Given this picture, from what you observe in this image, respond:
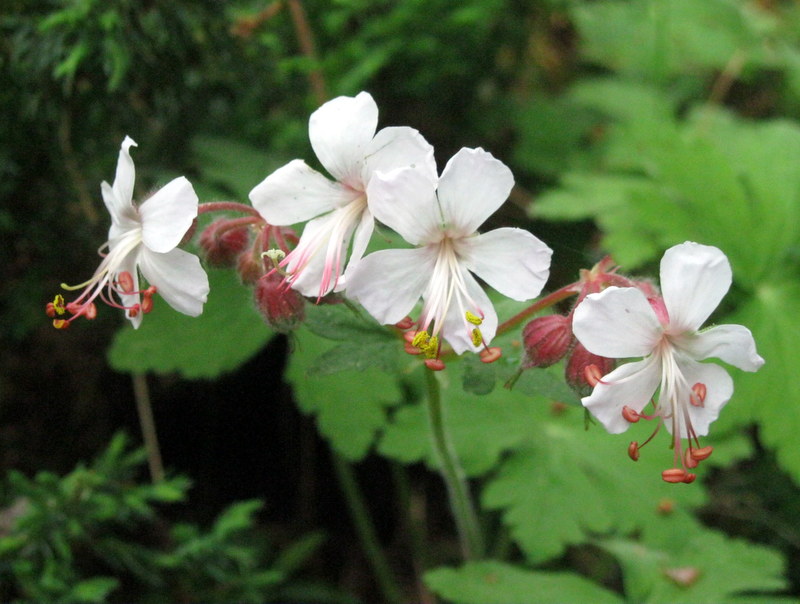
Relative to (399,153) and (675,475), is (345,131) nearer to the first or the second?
(399,153)

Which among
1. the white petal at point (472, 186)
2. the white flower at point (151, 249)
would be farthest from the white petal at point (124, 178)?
the white petal at point (472, 186)

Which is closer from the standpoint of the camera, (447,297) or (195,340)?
(447,297)

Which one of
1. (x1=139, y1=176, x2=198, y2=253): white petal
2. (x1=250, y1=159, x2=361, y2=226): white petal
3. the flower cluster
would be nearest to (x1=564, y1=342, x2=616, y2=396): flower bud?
the flower cluster

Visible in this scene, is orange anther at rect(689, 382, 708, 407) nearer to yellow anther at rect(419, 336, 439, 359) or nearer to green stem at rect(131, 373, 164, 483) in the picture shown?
yellow anther at rect(419, 336, 439, 359)

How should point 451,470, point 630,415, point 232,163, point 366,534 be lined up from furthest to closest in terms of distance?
point 232,163, point 366,534, point 451,470, point 630,415

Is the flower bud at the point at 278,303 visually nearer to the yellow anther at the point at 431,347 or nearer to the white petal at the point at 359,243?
the white petal at the point at 359,243

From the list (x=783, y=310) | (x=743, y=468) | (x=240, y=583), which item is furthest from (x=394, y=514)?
(x=783, y=310)

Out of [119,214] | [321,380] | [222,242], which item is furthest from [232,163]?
[119,214]
